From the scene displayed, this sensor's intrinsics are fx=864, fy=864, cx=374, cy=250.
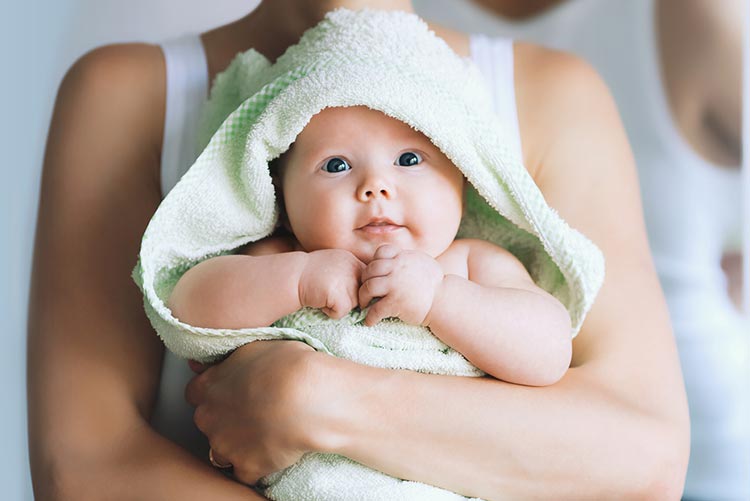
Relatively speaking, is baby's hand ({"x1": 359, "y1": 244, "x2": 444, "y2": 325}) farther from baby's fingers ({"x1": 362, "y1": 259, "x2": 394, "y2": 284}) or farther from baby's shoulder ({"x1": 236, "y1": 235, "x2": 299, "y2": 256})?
baby's shoulder ({"x1": 236, "y1": 235, "x2": 299, "y2": 256})

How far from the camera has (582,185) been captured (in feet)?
3.77

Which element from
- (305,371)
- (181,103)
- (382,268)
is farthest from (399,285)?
(181,103)

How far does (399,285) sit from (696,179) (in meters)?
1.06

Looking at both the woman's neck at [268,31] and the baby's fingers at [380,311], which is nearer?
the baby's fingers at [380,311]

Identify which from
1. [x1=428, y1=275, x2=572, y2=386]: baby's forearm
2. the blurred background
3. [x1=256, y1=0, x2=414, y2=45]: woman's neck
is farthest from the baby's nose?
the blurred background

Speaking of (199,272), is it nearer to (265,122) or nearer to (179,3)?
(265,122)

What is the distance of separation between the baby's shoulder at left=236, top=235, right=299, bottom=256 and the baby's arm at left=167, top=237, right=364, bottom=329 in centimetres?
8

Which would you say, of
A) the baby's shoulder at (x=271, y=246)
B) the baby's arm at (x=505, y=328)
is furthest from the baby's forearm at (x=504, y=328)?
the baby's shoulder at (x=271, y=246)

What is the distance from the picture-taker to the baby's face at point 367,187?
0.92 metres

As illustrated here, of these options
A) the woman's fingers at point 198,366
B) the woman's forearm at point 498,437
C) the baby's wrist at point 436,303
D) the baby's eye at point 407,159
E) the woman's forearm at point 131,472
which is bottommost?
the woman's forearm at point 131,472

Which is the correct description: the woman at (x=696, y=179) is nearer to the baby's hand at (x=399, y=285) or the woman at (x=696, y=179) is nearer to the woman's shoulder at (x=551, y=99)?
the woman's shoulder at (x=551, y=99)

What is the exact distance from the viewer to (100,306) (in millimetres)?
1087

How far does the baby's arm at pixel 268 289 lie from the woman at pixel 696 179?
0.96m

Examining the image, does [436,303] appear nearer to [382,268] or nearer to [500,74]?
[382,268]
